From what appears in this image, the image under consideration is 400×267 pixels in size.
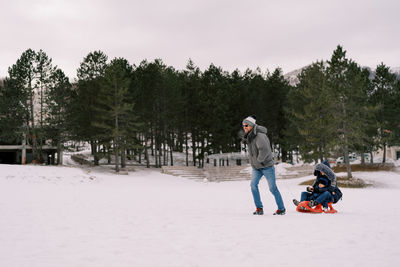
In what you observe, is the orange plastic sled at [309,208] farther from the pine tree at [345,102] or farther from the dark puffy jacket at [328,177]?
the pine tree at [345,102]

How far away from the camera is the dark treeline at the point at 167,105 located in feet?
113

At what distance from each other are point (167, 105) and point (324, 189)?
1402 inches

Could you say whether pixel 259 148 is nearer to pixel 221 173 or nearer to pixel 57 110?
pixel 221 173

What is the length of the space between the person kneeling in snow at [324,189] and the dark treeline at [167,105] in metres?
22.1

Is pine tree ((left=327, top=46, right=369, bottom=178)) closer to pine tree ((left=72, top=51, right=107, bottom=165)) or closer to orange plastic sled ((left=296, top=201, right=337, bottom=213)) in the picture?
orange plastic sled ((left=296, top=201, right=337, bottom=213))

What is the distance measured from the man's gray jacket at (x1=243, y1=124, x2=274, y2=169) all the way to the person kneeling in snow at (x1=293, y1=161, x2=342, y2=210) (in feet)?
4.86

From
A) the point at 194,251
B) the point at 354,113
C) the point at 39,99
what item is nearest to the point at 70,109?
the point at 39,99

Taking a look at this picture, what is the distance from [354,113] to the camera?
1161 inches

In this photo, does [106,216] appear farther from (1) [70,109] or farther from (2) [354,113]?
(1) [70,109]

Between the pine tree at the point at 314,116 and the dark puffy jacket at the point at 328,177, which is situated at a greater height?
the pine tree at the point at 314,116

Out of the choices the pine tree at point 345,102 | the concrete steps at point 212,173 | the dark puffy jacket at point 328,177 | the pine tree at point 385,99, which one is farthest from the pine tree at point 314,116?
the dark puffy jacket at point 328,177

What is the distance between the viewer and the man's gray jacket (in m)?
7.88

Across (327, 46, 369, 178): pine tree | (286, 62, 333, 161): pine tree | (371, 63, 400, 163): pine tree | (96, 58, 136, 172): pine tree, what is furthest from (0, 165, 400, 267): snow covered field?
(371, 63, 400, 163): pine tree

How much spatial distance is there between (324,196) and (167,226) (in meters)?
4.25
